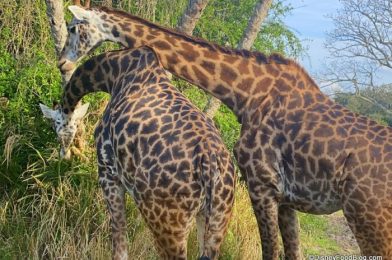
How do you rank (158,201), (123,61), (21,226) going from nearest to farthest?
(158,201)
(123,61)
(21,226)

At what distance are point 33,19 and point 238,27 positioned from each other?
5750 millimetres

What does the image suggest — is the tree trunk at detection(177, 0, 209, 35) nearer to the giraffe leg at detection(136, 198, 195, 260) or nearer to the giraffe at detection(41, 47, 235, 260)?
the giraffe at detection(41, 47, 235, 260)

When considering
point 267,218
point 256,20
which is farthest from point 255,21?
point 267,218

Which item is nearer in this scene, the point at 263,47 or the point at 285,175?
the point at 285,175

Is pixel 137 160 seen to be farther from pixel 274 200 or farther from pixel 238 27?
pixel 238 27

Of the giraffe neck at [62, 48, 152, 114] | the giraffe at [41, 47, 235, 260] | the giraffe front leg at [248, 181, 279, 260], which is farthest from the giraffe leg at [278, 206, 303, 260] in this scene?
the giraffe neck at [62, 48, 152, 114]

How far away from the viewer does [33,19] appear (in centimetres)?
902

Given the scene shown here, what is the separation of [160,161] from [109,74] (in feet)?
5.21

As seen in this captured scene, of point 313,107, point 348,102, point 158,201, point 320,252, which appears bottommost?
point 348,102

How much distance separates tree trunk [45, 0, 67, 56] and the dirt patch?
218 inches

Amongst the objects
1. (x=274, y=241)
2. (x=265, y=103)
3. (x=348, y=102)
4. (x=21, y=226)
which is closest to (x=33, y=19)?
(x=21, y=226)

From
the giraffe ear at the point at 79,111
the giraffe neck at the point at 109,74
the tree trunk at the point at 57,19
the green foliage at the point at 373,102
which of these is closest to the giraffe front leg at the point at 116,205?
the giraffe neck at the point at 109,74

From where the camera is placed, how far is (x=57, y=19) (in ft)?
23.7

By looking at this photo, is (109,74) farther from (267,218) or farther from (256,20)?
(256,20)
